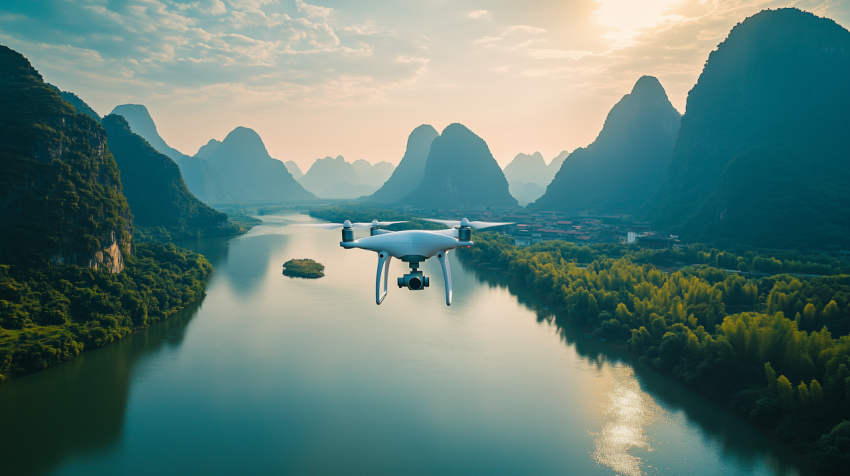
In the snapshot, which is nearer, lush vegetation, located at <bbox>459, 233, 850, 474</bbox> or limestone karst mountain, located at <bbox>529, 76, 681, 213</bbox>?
lush vegetation, located at <bbox>459, 233, 850, 474</bbox>

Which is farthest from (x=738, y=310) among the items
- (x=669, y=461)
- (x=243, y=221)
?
(x=243, y=221)

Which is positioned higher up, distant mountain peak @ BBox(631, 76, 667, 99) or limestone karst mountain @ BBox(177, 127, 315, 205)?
distant mountain peak @ BBox(631, 76, 667, 99)

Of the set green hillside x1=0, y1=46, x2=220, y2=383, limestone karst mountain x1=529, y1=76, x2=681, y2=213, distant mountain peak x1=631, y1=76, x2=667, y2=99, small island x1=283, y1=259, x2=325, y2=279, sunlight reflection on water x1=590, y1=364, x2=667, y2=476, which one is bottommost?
sunlight reflection on water x1=590, y1=364, x2=667, y2=476

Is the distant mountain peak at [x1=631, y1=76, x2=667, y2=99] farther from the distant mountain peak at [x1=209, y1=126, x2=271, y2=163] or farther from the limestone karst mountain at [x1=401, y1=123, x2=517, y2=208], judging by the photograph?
the distant mountain peak at [x1=209, y1=126, x2=271, y2=163]

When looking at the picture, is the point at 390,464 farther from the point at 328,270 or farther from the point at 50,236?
the point at 328,270

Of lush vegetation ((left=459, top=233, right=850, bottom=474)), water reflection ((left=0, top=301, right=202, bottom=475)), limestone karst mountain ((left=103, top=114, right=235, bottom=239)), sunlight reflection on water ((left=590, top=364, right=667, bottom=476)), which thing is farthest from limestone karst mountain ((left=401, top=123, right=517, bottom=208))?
sunlight reflection on water ((left=590, top=364, right=667, bottom=476))

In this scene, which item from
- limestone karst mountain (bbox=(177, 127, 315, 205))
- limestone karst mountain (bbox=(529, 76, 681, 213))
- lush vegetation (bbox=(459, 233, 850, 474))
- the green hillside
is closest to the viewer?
lush vegetation (bbox=(459, 233, 850, 474))

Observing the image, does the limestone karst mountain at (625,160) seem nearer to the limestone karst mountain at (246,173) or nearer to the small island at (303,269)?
the small island at (303,269)

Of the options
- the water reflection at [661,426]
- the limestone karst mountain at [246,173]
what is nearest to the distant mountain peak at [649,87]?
the water reflection at [661,426]
